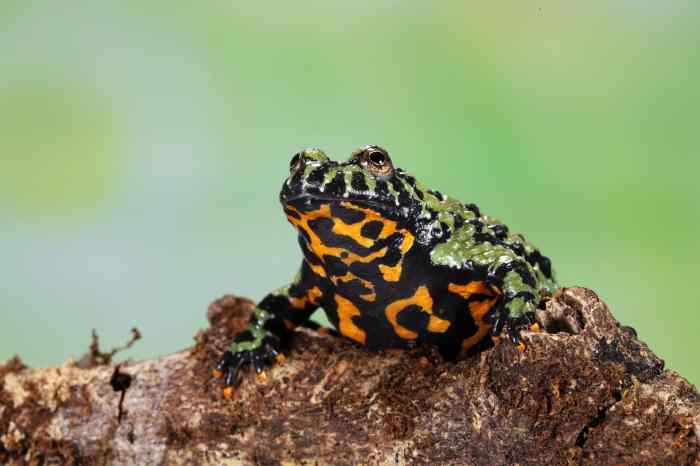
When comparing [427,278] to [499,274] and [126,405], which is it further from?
[126,405]

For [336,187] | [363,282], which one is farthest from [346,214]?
[363,282]

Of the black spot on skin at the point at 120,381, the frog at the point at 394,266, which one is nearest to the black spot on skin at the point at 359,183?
the frog at the point at 394,266

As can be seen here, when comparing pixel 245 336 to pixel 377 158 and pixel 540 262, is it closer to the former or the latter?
pixel 377 158

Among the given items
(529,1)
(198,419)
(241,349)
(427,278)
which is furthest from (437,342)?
(529,1)

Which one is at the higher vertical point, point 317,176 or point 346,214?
point 317,176

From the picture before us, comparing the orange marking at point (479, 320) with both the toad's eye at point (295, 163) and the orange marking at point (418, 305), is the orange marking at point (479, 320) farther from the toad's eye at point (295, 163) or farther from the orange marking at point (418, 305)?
the toad's eye at point (295, 163)
